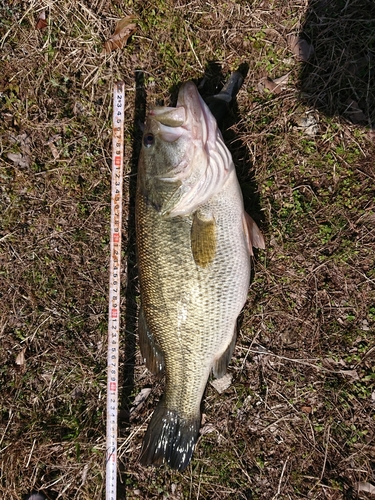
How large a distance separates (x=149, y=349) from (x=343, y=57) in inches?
107

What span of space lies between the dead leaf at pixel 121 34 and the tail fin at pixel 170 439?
2.98 meters

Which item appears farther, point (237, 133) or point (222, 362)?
point (237, 133)

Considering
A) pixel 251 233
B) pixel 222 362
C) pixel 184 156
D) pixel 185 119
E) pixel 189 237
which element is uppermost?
pixel 185 119

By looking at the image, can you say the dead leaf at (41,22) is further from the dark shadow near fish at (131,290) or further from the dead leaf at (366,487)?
the dead leaf at (366,487)

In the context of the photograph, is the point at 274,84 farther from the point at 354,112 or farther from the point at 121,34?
the point at 121,34

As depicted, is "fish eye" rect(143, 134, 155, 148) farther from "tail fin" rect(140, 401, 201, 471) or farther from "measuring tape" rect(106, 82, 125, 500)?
"tail fin" rect(140, 401, 201, 471)

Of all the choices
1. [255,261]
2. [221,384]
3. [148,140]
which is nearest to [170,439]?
[221,384]

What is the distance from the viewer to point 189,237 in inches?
99.4

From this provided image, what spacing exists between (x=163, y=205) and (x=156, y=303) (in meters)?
0.68

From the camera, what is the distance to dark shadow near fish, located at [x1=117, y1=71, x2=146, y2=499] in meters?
3.26

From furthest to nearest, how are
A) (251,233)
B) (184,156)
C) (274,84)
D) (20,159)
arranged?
(20,159), (274,84), (251,233), (184,156)

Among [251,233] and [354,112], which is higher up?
[354,112]

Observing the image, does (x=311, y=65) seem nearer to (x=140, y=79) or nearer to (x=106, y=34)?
(x=140, y=79)

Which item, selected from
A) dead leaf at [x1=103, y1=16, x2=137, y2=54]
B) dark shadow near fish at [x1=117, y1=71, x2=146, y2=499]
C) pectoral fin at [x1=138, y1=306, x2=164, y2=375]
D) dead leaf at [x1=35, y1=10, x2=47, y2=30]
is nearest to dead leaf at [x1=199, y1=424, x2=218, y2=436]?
dark shadow near fish at [x1=117, y1=71, x2=146, y2=499]
